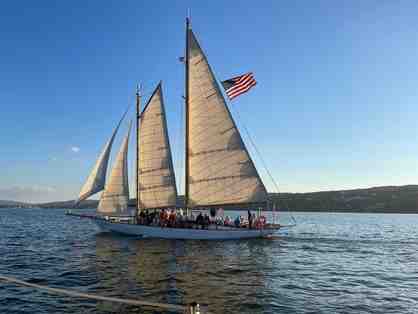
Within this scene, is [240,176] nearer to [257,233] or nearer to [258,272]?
[257,233]

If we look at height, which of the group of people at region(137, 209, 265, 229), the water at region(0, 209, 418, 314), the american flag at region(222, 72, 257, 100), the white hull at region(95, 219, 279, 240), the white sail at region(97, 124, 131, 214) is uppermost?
the american flag at region(222, 72, 257, 100)

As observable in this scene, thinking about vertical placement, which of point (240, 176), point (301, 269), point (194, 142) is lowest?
point (301, 269)

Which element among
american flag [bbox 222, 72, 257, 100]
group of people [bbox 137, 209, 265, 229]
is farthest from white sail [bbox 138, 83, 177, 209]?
american flag [bbox 222, 72, 257, 100]

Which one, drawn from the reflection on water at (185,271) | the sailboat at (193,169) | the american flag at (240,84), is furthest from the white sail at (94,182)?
the american flag at (240,84)

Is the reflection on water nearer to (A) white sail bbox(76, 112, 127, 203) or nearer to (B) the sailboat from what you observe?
(B) the sailboat

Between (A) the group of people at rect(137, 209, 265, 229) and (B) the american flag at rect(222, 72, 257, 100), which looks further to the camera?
(A) the group of people at rect(137, 209, 265, 229)

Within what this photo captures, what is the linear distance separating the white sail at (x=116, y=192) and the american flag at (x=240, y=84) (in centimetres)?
1733

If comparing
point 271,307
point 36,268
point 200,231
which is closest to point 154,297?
point 271,307

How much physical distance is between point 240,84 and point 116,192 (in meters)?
21.0

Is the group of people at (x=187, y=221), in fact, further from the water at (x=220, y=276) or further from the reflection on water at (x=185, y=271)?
the water at (x=220, y=276)

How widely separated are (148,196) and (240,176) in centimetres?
1224

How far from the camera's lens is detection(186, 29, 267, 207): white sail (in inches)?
1838

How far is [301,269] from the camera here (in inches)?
1168

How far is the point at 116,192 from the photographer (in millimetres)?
51438
